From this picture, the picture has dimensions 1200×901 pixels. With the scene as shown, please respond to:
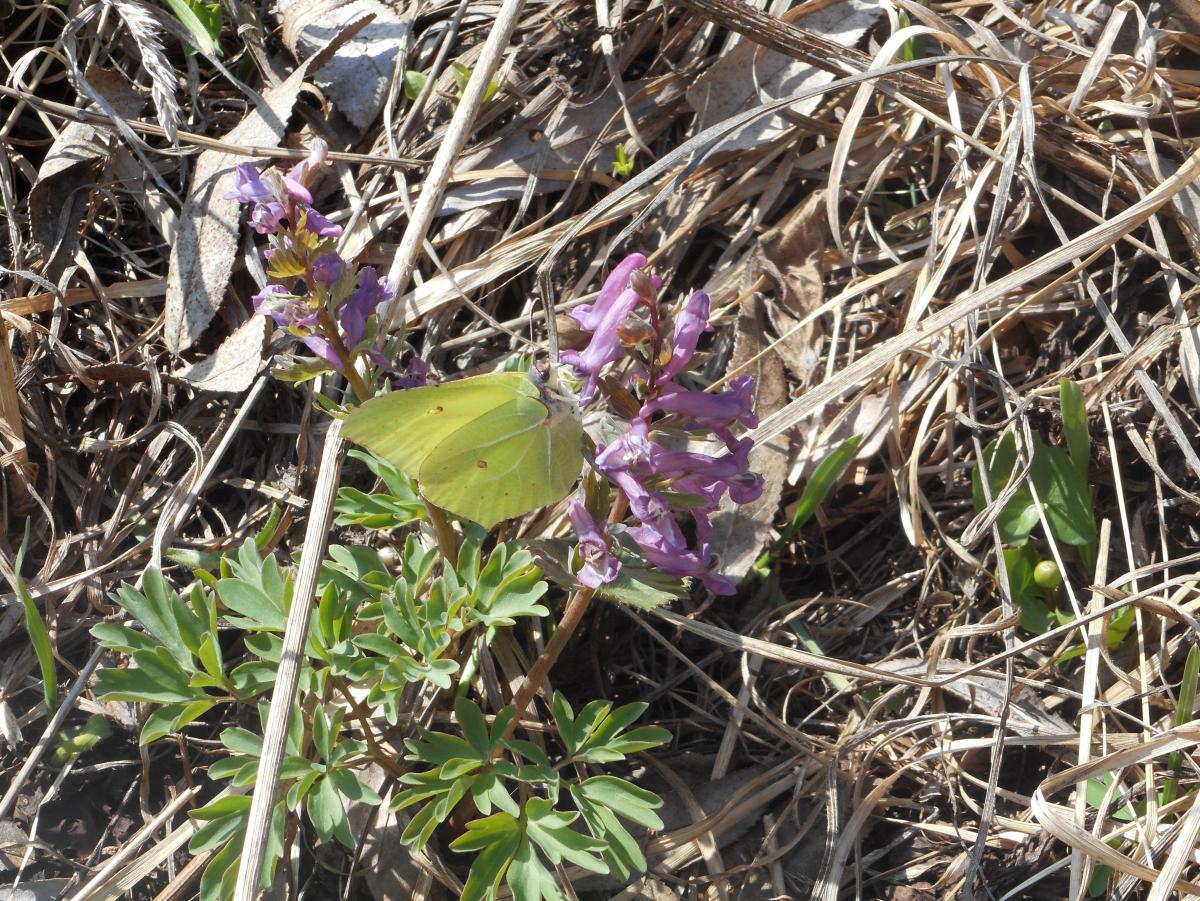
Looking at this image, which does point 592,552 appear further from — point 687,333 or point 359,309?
point 359,309

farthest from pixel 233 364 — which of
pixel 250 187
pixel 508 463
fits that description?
pixel 508 463

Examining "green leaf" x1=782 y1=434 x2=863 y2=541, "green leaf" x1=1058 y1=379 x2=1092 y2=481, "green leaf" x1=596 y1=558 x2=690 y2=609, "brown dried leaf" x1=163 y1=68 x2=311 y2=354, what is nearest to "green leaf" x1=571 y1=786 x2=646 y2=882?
"green leaf" x1=596 y1=558 x2=690 y2=609

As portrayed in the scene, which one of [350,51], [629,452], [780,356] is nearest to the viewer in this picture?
[629,452]

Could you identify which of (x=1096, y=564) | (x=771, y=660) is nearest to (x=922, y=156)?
(x=1096, y=564)

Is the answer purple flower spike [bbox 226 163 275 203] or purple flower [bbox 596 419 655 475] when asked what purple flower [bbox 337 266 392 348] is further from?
purple flower [bbox 596 419 655 475]

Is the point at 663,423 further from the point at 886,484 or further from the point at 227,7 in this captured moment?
the point at 227,7

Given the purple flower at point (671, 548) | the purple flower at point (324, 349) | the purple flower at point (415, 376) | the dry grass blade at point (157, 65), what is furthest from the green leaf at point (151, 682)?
the dry grass blade at point (157, 65)

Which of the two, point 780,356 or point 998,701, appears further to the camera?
point 780,356
